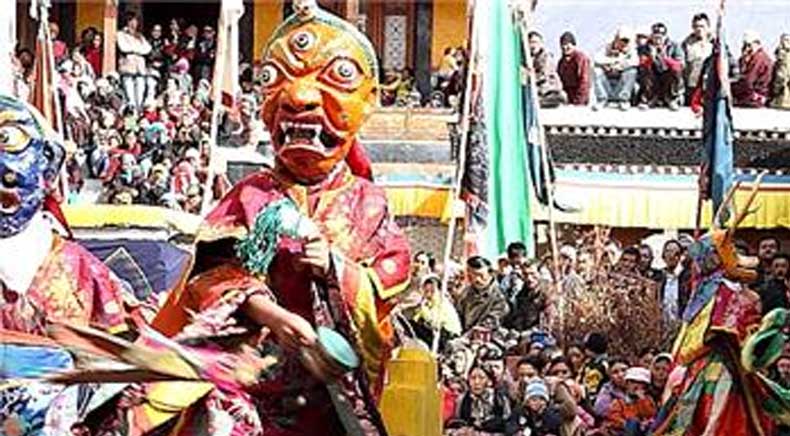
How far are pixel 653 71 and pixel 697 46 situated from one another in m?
0.96

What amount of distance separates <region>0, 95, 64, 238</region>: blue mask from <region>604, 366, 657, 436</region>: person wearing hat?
4.54m

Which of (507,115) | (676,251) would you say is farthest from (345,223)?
(507,115)

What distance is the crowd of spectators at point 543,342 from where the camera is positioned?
1082cm

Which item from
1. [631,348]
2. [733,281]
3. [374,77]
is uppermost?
[374,77]

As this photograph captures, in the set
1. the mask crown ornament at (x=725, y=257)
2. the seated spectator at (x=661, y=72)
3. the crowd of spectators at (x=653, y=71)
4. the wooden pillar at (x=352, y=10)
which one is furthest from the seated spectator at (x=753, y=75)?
the mask crown ornament at (x=725, y=257)

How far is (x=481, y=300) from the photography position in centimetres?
1298

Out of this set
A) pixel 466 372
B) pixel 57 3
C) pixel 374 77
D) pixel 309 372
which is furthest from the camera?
pixel 57 3

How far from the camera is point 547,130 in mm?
21125

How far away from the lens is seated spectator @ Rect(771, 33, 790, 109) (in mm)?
19000

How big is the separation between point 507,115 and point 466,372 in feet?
14.6

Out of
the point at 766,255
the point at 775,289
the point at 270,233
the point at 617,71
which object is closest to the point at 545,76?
the point at 617,71

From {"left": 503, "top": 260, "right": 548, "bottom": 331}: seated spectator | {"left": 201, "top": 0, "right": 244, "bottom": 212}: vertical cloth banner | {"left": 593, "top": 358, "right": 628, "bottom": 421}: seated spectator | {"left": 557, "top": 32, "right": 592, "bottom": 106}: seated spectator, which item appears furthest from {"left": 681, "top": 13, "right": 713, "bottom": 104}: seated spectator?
{"left": 593, "top": 358, "right": 628, "bottom": 421}: seated spectator

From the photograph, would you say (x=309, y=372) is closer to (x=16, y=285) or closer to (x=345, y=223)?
(x=345, y=223)

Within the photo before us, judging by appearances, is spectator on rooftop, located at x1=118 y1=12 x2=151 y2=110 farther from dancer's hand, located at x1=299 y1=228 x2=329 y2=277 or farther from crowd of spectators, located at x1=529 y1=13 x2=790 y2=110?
dancer's hand, located at x1=299 y1=228 x2=329 y2=277
